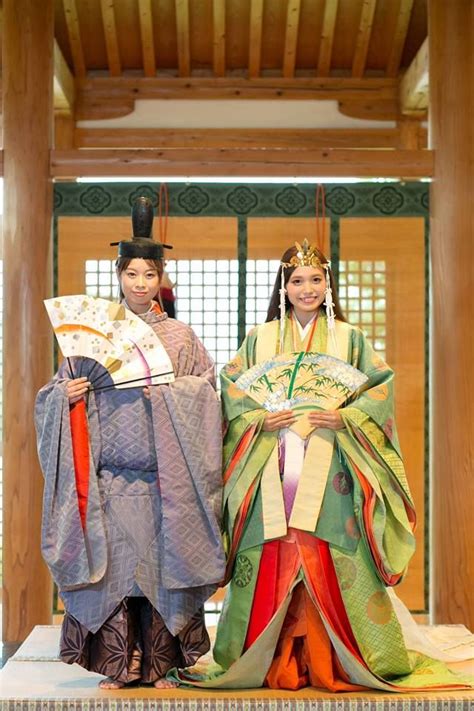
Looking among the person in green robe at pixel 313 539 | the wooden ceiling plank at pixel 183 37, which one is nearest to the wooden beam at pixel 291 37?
the wooden ceiling plank at pixel 183 37

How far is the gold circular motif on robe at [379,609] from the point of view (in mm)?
4344

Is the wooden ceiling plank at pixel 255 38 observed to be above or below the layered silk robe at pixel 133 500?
above

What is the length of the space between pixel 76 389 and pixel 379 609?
4.78ft

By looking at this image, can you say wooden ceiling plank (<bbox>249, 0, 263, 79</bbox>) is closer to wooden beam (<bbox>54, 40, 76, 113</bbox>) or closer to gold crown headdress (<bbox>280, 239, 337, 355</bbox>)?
wooden beam (<bbox>54, 40, 76, 113</bbox>)

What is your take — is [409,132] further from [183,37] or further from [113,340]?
[113,340]

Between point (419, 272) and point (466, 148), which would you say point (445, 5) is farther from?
point (419, 272)

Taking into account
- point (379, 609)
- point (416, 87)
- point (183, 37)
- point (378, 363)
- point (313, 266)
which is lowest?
point (379, 609)

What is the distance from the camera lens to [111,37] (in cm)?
771

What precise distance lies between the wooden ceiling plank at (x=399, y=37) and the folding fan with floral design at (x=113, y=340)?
13.0 ft

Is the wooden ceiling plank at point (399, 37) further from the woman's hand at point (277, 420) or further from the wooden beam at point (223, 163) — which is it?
the woman's hand at point (277, 420)

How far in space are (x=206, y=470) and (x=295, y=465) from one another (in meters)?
0.37

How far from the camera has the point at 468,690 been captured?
4.34 m

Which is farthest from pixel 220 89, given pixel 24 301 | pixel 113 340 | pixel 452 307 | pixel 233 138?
pixel 113 340

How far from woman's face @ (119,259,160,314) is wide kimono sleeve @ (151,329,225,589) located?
1.23 ft
